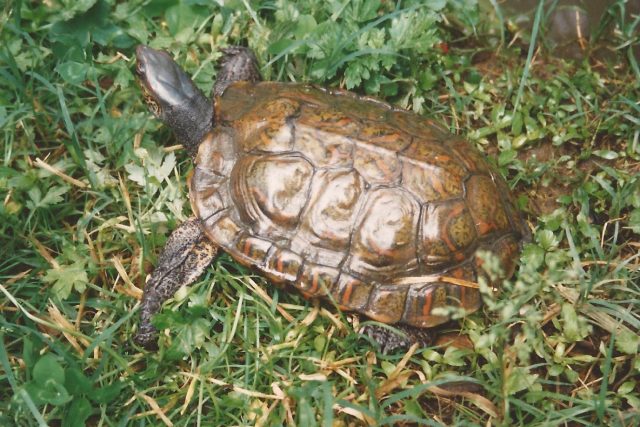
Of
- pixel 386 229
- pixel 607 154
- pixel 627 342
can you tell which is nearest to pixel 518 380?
pixel 627 342

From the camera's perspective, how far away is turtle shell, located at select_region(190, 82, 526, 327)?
8.41 feet

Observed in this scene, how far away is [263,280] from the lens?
9.47ft

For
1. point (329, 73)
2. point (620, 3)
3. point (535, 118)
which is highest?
point (620, 3)

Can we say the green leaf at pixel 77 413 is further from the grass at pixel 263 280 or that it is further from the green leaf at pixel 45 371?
the green leaf at pixel 45 371

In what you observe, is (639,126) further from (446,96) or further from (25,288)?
(25,288)

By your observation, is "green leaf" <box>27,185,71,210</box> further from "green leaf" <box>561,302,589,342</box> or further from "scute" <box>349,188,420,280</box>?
"green leaf" <box>561,302,589,342</box>

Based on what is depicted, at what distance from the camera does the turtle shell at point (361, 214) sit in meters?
2.56

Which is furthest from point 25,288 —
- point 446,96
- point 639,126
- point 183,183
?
point 639,126

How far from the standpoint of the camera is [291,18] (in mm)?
→ 3230

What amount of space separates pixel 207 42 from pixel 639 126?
8.07 feet

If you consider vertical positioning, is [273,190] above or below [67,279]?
above

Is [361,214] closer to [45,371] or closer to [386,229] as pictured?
[386,229]

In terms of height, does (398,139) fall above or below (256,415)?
above

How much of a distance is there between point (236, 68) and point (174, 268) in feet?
3.92
